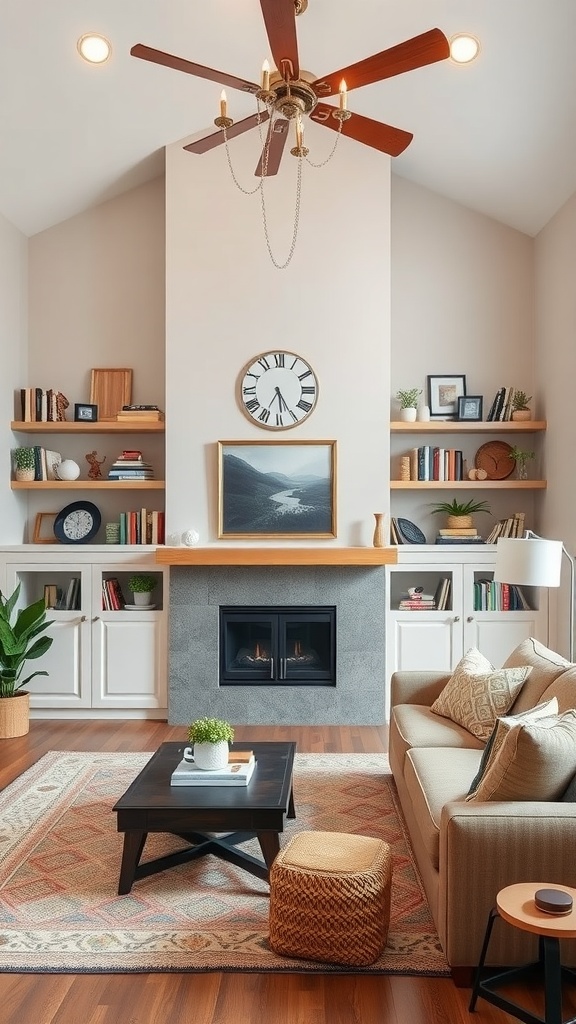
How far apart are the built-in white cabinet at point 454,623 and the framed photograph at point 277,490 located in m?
0.63

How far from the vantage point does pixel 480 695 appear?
373 centimetres

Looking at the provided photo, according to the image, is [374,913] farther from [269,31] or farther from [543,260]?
[543,260]

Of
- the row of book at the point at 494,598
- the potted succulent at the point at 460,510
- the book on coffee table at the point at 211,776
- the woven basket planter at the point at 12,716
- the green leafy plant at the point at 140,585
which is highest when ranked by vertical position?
the potted succulent at the point at 460,510

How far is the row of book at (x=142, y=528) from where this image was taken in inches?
228

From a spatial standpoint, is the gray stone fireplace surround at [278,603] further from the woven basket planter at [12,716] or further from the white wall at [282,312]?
the woven basket planter at [12,716]

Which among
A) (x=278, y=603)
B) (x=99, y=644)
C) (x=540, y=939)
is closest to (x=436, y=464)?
(x=278, y=603)

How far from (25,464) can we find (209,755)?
10.4 feet

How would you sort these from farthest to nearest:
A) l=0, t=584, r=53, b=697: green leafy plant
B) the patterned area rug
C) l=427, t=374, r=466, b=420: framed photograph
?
1. l=427, t=374, r=466, b=420: framed photograph
2. l=0, t=584, r=53, b=697: green leafy plant
3. the patterned area rug

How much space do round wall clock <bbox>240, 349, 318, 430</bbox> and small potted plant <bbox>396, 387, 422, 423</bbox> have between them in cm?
65

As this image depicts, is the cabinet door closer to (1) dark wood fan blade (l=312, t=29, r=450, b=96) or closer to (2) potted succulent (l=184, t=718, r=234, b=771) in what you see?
(2) potted succulent (l=184, t=718, r=234, b=771)

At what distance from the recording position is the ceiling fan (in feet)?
8.67

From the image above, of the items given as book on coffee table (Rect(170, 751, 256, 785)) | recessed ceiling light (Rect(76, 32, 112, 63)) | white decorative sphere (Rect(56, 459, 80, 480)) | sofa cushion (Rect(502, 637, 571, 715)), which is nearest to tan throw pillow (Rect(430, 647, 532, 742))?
sofa cushion (Rect(502, 637, 571, 715))

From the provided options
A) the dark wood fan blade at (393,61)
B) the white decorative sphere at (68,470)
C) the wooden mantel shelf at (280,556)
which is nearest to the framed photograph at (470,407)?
the wooden mantel shelf at (280,556)

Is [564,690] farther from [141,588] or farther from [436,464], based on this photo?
[141,588]
